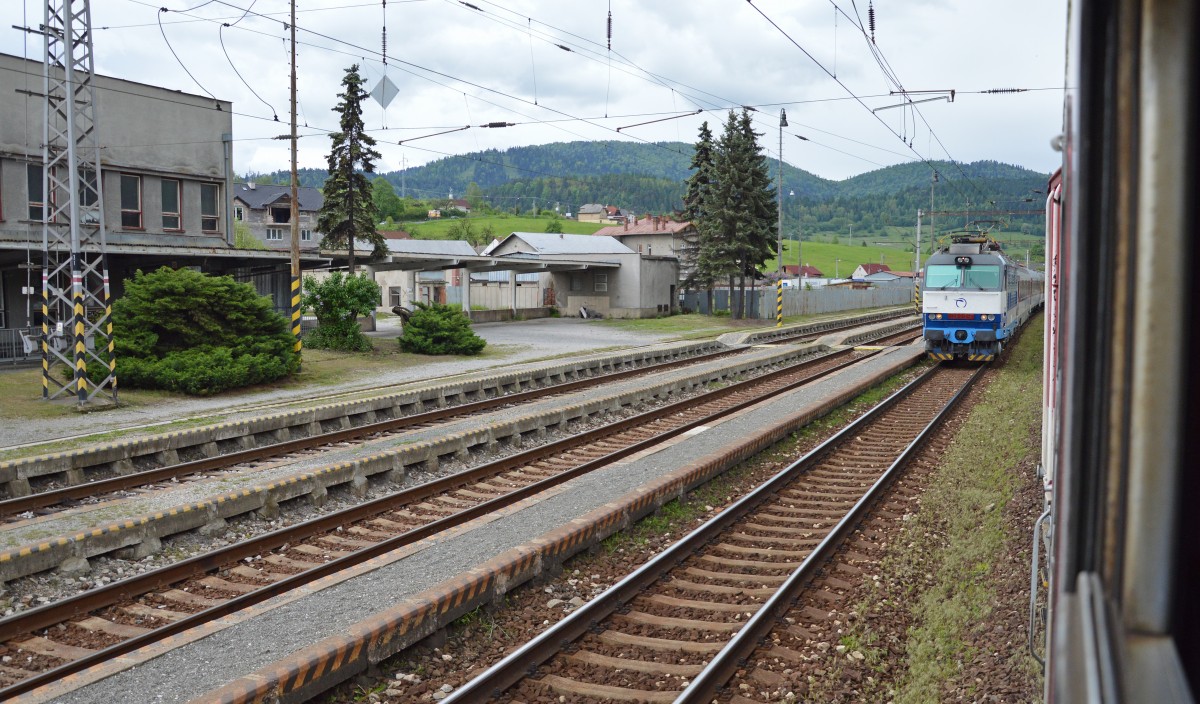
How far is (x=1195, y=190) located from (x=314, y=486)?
11481 mm

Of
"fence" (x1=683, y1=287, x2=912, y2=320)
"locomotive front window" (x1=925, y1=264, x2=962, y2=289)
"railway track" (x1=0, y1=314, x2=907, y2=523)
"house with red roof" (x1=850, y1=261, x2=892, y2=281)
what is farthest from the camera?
"house with red roof" (x1=850, y1=261, x2=892, y2=281)

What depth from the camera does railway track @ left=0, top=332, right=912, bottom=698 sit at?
7148 mm

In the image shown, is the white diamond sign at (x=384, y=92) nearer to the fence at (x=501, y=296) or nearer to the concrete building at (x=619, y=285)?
the concrete building at (x=619, y=285)

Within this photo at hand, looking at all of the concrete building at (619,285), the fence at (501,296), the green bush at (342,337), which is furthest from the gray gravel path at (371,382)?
the fence at (501,296)

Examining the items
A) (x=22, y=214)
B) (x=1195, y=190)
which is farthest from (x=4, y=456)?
(x=22, y=214)

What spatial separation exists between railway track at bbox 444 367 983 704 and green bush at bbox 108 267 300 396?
14836mm

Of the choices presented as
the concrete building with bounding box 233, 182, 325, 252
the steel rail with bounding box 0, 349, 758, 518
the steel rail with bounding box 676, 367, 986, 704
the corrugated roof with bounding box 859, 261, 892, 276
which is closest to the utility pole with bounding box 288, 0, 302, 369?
the steel rail with bounding box 0, 349, 758, 518

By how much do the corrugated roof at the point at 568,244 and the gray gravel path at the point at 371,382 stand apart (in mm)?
23183

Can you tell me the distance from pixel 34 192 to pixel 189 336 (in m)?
10.0

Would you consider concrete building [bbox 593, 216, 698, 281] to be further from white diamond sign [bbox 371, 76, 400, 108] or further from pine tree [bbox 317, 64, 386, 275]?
white diamond sign [bbox 371, 76, 400, 108]

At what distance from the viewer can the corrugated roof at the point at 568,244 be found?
71.6 meters

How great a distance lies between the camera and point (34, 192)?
90.3 ft

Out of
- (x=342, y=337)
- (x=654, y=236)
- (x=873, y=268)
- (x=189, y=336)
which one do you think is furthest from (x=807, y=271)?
(x=189, y=336)

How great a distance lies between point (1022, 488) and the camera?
435 inches
